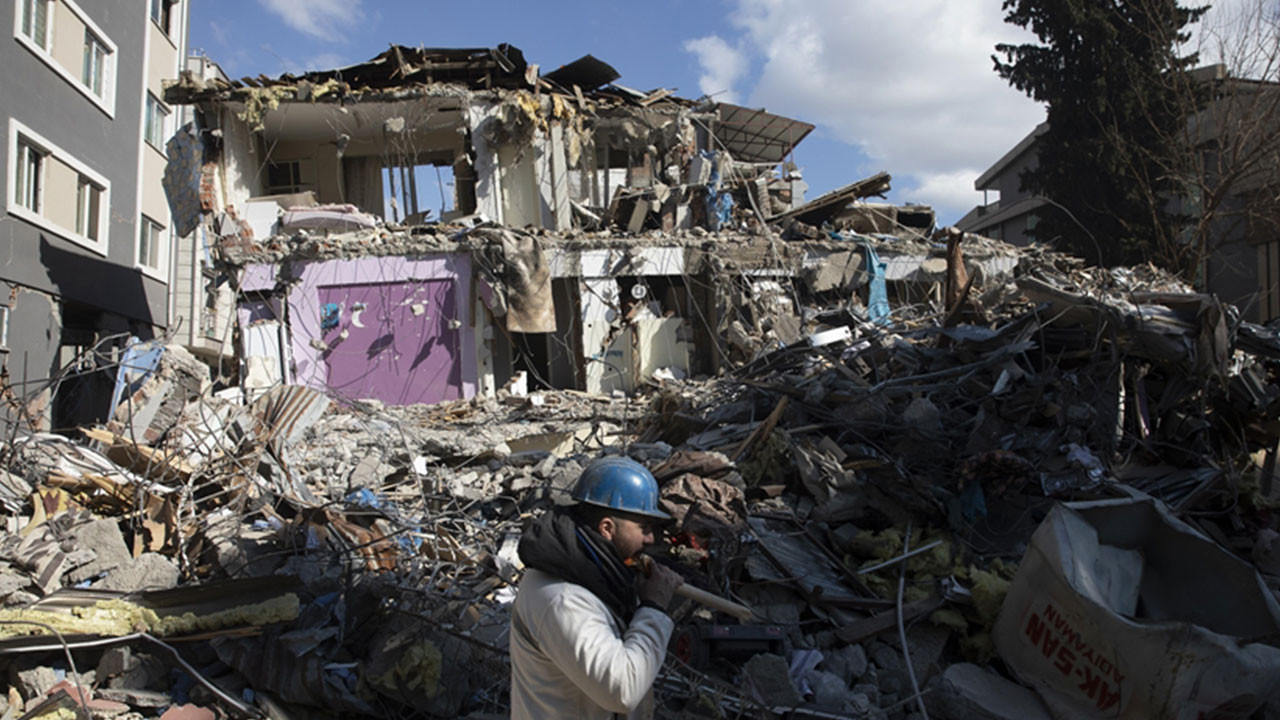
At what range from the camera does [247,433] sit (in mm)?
6312

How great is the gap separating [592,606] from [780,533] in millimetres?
3064

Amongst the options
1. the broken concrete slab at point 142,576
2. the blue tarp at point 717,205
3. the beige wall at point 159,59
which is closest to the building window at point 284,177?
the beige wall at point 159,59

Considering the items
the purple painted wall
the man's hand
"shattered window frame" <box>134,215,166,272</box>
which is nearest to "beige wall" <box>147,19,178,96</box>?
"shattered window frame" <box>134,215,166,272</box>

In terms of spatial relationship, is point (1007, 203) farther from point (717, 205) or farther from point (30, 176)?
point (30, 176)

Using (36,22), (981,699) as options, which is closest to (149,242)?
(36,22)

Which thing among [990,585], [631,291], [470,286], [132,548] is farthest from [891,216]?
[132,548]

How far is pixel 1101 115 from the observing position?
16.5 meters

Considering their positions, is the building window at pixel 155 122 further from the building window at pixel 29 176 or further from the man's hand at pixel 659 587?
the man's hand at pixel 659 587

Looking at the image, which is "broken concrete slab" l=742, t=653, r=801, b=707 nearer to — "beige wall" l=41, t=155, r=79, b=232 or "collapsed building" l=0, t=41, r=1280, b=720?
"collapsed building" l=0, t=41, r=1280, b=720

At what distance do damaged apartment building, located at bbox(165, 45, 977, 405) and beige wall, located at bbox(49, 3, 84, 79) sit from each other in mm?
1912

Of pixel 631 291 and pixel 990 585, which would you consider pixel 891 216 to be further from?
pixel 990 585

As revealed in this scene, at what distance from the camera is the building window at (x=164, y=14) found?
18.9 meters

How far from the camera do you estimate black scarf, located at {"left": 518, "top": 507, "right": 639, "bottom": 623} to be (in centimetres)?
186

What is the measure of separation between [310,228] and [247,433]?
9179mm
